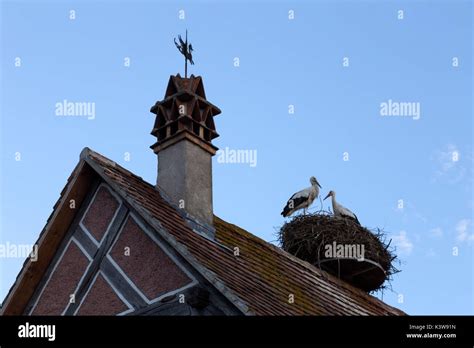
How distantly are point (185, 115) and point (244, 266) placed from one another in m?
2.27

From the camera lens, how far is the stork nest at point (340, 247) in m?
16.5

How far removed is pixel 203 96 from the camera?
1375 centimetres

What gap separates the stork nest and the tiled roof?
1.48m

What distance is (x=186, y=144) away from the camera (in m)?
13.0

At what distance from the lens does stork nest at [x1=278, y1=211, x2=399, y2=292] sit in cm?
1645

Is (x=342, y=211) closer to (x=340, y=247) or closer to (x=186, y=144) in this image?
(x=340, y=247)

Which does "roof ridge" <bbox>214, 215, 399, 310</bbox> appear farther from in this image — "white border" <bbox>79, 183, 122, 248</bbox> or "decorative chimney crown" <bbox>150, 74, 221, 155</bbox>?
"white border" <bbox>79, 183, 122, 248</bbox>

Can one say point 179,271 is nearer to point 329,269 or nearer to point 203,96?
point 203,96

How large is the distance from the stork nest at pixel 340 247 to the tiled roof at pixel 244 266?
1.48m

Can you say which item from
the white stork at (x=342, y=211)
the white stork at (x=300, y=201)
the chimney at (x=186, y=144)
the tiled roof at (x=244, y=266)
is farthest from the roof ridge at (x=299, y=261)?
the white stork at (x=300, y=201)

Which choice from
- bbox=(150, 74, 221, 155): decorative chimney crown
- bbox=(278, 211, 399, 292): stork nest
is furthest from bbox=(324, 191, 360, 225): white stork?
bbox=(150, 74, 221, 155): decorative chimney crown
